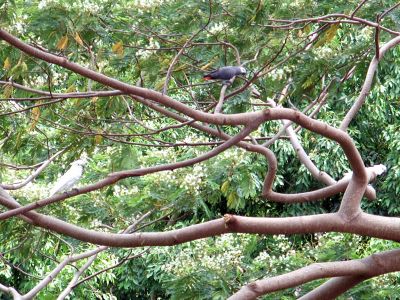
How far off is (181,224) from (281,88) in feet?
9.41

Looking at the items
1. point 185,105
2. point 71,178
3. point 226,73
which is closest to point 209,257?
point 71,178

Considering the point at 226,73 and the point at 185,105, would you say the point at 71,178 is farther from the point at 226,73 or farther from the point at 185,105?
the point at 185,105

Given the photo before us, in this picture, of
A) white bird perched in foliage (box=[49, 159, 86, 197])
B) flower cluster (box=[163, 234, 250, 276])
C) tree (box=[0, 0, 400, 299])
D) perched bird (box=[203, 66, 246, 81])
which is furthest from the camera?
flower cluster (box=[163, 234, 250, 276])

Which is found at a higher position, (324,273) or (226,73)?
(226,73)

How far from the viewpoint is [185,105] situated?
9.39 feet

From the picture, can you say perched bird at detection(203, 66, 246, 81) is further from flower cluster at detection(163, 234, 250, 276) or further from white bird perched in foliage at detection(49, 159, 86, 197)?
flower cluster at detection(163, 234, 250, 276)

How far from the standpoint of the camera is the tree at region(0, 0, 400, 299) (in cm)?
297

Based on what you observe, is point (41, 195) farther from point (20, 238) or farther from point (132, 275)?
point (132, 275)

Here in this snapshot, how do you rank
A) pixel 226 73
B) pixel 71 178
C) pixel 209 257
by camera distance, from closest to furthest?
pixel 226 73, pixel 71 178, pixel 209 257

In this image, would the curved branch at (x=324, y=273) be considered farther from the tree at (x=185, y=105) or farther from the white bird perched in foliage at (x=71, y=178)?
the white bird perched in foliage at (x=71, y=178)

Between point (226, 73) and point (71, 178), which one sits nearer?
point (226, 73)

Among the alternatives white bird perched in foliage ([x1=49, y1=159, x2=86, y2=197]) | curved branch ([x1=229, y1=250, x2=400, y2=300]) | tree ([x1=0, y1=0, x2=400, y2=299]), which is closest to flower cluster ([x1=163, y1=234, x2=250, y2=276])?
tree ([x1=0, y1=0, x2=400, y2=299])

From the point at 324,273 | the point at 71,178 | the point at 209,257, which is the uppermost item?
the point at 71,178

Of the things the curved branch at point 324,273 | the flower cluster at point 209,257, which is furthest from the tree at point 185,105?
the flower cluster at point 209,257
